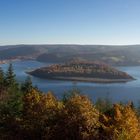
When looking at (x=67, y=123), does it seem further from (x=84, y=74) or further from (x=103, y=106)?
(x=84, y=74)

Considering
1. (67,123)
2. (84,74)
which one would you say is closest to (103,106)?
(67,123)

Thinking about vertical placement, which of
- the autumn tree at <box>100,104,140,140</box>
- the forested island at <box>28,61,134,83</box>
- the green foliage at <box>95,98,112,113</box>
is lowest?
the forested island at <box>28,61,134,83</box>

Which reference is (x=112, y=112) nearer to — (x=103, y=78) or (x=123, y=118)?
(x=123, y=118)

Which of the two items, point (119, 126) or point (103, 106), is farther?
point (103, 106)

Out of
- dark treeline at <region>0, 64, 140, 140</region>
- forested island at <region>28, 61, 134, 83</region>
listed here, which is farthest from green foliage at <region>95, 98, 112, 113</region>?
forested island at <region>28, 61, 134, 83</region>

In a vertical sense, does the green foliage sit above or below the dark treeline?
below

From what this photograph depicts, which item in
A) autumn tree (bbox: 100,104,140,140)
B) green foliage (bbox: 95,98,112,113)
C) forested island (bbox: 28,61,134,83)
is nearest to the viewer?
autumn tree (bbox: 100,104,140,140)

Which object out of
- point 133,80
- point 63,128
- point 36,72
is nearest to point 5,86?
point 63,128

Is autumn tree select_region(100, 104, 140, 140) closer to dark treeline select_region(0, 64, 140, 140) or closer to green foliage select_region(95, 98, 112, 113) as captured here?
dark treeline select_region(0, 64, 140, 140)

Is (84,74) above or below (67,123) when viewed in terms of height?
below

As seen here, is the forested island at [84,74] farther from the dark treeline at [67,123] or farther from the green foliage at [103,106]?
the dark treeline at [67,123]

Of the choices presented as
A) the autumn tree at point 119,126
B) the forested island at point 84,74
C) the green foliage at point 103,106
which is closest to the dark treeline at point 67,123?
the autumn tree at point 119,126
